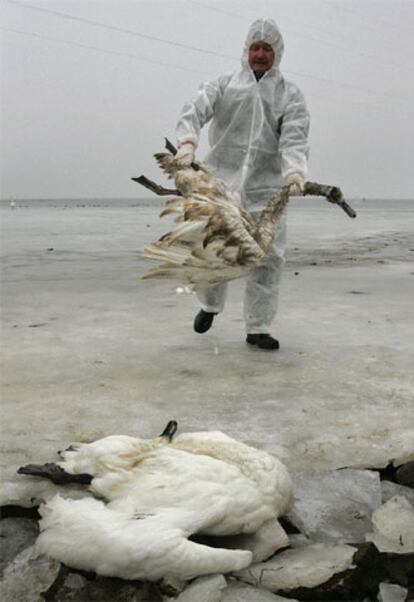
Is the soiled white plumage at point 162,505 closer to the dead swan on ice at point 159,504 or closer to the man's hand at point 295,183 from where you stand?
the dead swan on ice at point 159,504

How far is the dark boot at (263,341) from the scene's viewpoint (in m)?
4.63

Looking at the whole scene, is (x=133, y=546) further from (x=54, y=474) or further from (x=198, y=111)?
(x=198, y=111)

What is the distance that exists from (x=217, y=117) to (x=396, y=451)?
283 centimetres

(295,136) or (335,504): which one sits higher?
(295,136)

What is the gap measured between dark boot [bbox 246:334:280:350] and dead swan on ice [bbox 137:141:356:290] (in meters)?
0.99

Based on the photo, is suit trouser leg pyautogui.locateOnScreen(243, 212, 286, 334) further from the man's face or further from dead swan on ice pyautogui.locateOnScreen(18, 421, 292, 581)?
dead swan on ice pyautogui.locateOnScreen(18, 421, 292, 581)

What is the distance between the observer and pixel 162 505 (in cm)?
195

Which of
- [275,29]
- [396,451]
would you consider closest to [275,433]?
[396,451]

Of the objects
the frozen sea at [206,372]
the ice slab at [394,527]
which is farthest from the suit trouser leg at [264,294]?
the ice slab at [394,527]

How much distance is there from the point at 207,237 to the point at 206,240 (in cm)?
2

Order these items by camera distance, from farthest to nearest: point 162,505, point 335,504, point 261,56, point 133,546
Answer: point 261,56
point 335,504
point 162,505
point 133,546

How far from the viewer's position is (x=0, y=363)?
4094 mm

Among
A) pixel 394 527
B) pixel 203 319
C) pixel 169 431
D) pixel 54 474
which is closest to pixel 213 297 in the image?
pixel 203 319

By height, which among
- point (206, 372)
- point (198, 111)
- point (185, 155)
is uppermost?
point (198, 111)
